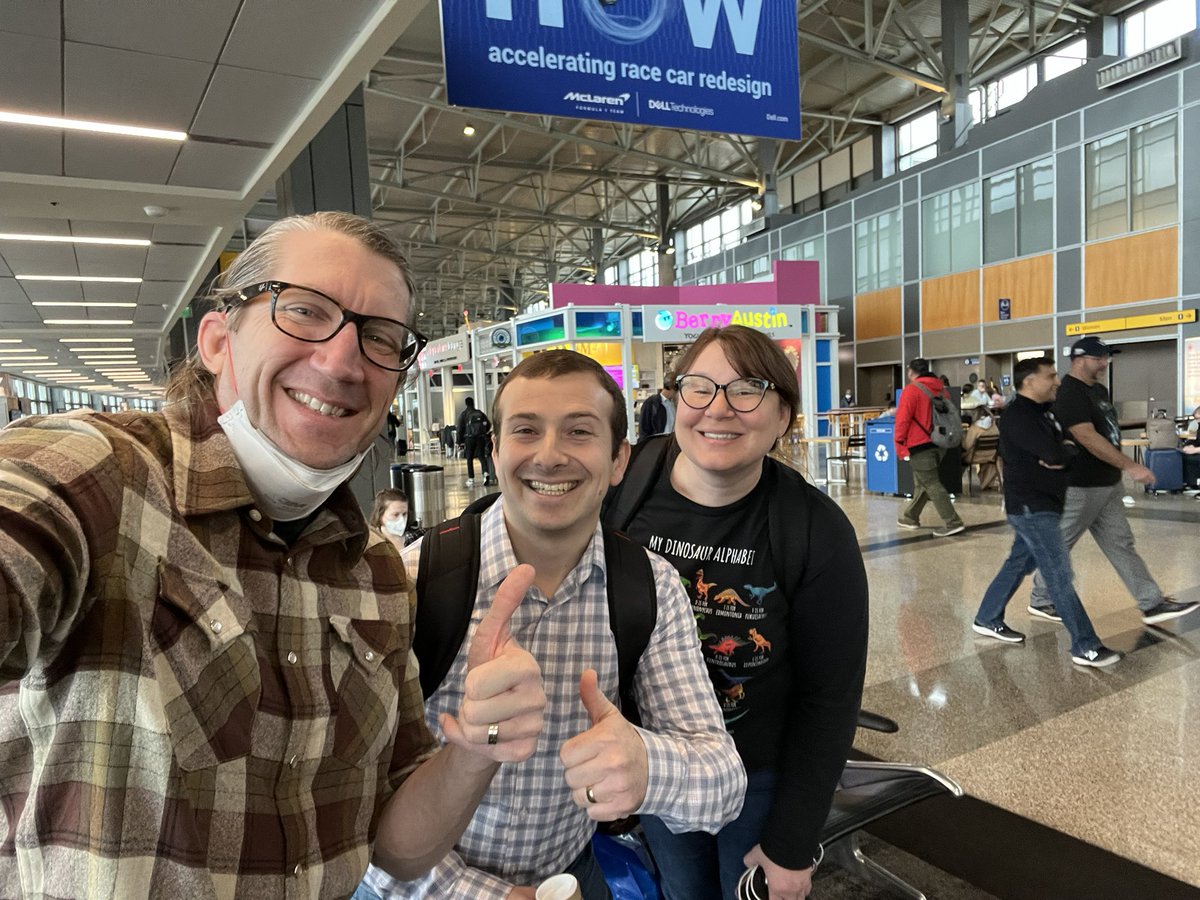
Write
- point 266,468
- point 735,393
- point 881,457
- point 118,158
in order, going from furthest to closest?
1. point 881,457
2. point 118,158
3. point 735,393
4. point 266,468

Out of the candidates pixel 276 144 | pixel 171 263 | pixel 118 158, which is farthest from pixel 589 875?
pixel 171 263

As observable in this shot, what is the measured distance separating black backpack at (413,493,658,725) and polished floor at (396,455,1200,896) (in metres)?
1.85

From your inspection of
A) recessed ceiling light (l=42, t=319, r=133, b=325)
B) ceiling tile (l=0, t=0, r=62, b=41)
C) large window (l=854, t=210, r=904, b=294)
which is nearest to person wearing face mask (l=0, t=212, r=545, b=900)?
ceiling tile (l=0, t=0, r=62, b=41)

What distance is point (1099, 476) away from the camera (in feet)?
12.8

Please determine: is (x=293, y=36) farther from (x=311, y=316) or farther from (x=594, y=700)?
(x=594, y=700)

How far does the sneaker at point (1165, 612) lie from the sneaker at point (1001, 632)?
2.59ft

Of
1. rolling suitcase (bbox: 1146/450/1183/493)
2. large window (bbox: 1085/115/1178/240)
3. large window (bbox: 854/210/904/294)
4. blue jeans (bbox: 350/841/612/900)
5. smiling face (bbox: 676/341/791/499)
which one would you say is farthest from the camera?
large window (bbox: 854/210/904/294)

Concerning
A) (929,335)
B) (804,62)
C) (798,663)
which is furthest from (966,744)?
(804,62)

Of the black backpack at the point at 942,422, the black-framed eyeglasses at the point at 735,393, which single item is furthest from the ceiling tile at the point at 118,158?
the black backpack at the point at 942,422

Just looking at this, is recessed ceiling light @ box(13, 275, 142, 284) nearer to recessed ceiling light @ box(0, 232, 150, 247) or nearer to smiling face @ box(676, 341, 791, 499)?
recessed ceiling light @ box(0, 232, 150, 247)

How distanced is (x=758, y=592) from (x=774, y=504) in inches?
7.2

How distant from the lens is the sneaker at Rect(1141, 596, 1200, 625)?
411cm

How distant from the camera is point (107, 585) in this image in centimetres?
67

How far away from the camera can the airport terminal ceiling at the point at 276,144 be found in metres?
3.59
